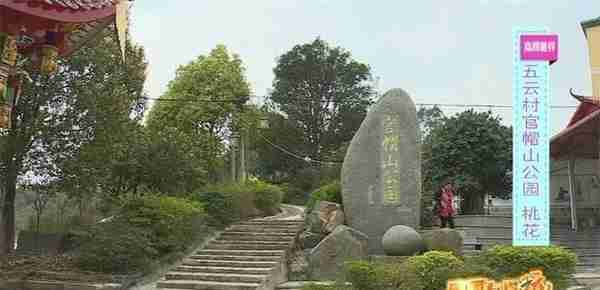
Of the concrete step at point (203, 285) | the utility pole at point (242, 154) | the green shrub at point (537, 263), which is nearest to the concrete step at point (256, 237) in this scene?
the concrete step at point (203, 285)

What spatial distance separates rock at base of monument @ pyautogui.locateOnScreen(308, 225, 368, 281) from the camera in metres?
13.0

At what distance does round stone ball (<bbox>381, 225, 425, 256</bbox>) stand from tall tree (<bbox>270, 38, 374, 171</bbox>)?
24.0 meters

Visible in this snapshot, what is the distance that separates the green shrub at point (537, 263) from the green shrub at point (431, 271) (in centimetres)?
65

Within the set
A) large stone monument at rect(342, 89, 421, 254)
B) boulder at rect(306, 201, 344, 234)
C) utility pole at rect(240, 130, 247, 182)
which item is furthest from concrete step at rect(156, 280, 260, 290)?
utility pole at rect(240, 130, 247, 182)

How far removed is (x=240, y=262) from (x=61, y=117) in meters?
4.75

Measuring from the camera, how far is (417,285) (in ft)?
32.0

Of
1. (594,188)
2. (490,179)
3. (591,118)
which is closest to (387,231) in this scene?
(591,118)

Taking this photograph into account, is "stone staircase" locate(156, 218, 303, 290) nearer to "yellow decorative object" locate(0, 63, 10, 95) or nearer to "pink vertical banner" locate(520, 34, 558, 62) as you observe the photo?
"yellow decorative object" locate(0, 63, 10, 95)

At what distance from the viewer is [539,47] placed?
968cm

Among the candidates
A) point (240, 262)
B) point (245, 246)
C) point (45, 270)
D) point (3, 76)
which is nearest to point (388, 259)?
point (240, 262)

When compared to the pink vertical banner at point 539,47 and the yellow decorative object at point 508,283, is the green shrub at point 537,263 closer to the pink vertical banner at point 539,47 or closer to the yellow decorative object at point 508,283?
the yellow decorative object at point 508,283

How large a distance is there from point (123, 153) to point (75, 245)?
245 centimetres

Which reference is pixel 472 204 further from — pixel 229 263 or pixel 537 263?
pixel 537 263

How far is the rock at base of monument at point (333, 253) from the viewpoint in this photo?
512 inches
